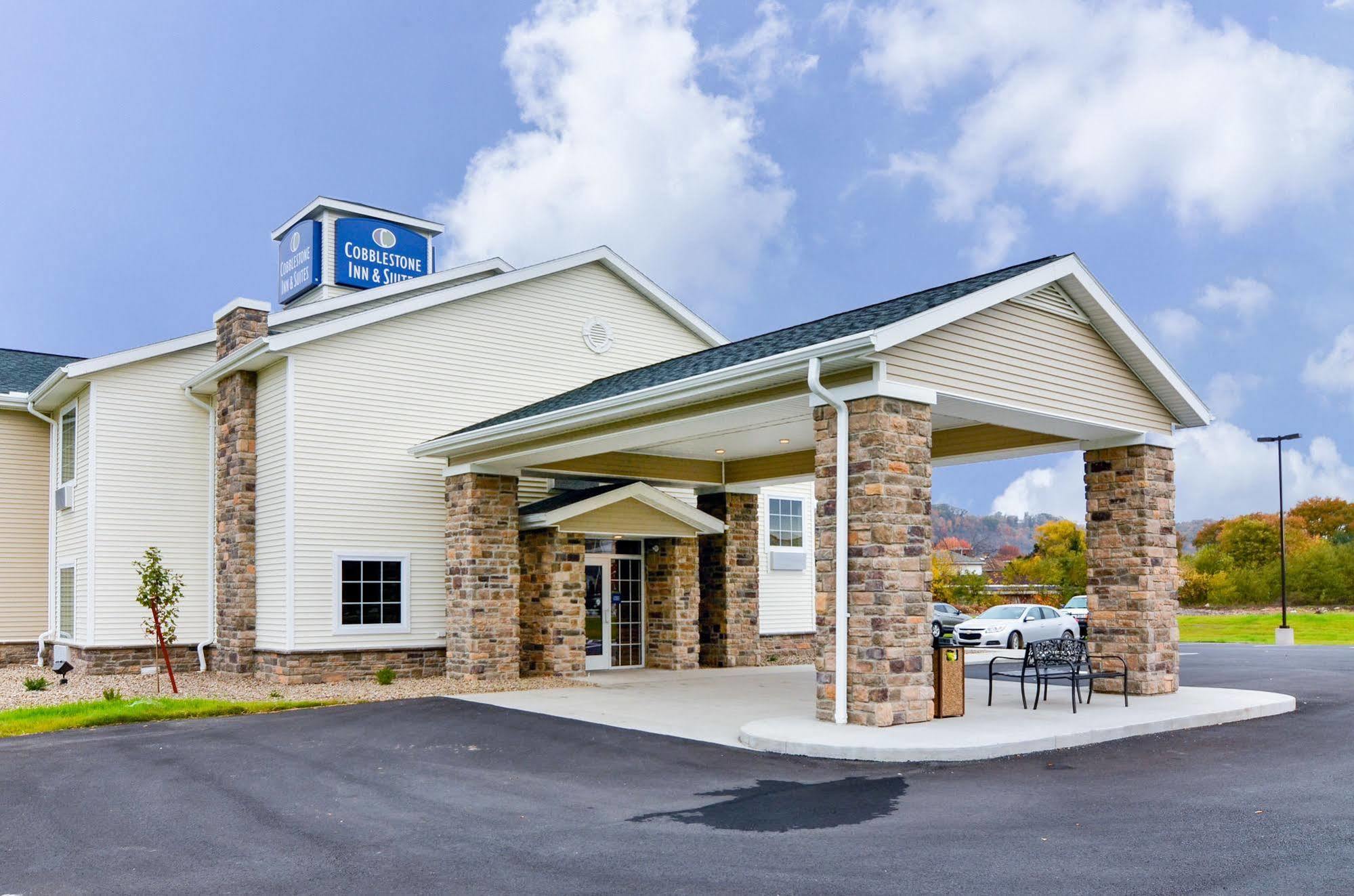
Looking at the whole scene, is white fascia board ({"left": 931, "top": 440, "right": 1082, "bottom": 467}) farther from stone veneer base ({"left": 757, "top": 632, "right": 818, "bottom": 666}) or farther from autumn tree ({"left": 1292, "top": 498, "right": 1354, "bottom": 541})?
autumn tree ({"left": 1292, "top": 498, "right": 1354, "bottom": 541})

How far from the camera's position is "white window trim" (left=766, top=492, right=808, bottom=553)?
842 inches

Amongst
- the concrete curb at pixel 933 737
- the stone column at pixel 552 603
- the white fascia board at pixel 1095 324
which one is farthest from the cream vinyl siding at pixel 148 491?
the white fascia board at pixel 1095 324

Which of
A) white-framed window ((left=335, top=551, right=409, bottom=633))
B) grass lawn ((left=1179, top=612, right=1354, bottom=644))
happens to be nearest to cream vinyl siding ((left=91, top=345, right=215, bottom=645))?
white-framed window ((left=335, top=551, right=409, bottom=633))

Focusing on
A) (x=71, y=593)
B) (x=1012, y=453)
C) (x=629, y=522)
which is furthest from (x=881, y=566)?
(x=71, y=593)

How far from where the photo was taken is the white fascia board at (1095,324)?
10742 millimetres

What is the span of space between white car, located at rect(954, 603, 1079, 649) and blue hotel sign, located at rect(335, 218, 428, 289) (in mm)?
15700

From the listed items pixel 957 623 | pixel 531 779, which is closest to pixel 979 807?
pixel 531 779

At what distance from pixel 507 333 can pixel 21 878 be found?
13461 millimetres

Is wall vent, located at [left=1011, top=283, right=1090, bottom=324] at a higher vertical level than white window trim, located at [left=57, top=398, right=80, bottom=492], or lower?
higher

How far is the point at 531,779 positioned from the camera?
9.19 meters

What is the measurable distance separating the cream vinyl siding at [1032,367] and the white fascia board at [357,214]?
15.7 m

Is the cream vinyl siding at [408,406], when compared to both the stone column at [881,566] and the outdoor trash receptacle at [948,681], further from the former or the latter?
the outdoor trash receptacle at [948,681]

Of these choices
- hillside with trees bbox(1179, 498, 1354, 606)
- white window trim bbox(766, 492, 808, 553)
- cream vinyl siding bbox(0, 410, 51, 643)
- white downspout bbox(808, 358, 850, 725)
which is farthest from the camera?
hillside with trees bbox(1179, 498, 1354, 606)

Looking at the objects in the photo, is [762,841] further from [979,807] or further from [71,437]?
[71,437]
